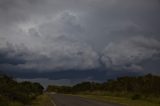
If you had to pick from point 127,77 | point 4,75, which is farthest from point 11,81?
point 127,77

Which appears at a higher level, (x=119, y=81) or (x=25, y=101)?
(x=119, y=81)

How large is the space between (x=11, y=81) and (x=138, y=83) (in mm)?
39396

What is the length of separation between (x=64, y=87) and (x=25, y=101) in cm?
15377

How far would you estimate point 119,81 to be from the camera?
106 metres

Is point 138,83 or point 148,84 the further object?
point 138,83

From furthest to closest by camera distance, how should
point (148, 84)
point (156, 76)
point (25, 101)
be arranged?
1. point (156, 76)
2. point (148, 84)
3. point (25, 101)

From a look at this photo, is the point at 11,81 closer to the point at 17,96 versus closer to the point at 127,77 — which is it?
the point at 17,96

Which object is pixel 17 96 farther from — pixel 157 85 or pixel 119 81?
pixel 119 81

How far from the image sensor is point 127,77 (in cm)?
10394

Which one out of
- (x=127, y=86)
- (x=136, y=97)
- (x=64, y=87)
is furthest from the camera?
(x=64, y=87)

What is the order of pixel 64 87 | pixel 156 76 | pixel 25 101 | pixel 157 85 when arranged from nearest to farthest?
1. pixel 25 101
2. pixel 157 85
3. pixel 156 76
4. pixel 64 87

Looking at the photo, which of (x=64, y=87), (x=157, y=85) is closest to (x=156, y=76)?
(x=157, y=85)

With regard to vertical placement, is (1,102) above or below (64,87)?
below

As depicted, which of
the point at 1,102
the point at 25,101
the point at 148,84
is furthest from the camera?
the point at 148,84
